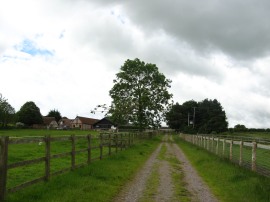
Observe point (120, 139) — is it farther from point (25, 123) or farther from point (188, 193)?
point (25, 123)

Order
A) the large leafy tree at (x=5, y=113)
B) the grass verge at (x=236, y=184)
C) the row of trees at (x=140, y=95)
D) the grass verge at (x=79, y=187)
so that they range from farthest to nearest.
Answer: the large leafy tree at (x=5, y=113), the row of trees at (x=140, y=95), the grass verge at (x=236, y=184), the grass verge at (x=79, y=187)

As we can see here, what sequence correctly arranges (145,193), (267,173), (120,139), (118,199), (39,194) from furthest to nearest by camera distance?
1. (120,139)
2. (267,173)
3. (145,193)
4. (118,199)
5. (39,194)

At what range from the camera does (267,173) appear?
12688 millimetres

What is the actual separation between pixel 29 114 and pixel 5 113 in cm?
2036

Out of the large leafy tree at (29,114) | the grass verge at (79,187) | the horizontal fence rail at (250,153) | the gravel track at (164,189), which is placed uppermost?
the large leafy tree at (29,114)

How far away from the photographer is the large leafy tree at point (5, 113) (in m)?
98.7

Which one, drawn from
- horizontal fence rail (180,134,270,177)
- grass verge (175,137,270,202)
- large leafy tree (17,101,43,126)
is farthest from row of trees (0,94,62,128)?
grass verge (175,137,270,202)

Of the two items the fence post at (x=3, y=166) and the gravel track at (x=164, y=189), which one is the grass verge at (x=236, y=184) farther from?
the fence post at (x=3, y=166)

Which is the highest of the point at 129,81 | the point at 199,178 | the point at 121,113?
the point at 129,81

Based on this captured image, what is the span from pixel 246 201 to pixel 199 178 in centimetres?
439

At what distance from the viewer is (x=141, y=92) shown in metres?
55.3

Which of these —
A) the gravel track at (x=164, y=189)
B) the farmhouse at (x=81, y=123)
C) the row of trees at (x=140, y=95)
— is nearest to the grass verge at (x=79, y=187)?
the gravel track at (x=164, y=189)

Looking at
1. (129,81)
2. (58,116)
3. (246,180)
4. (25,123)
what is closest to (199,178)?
(246,180)

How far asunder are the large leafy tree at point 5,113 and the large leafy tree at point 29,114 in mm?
9698
